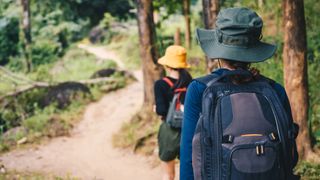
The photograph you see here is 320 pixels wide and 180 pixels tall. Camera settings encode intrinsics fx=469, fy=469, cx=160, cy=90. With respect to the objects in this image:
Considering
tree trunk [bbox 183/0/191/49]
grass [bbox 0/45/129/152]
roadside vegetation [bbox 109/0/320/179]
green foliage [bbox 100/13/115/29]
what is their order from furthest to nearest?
1. green foliage [bbox 100/13/115/29]
2. tree trunk [bbox 183/0/191/49]
3. grass [bbox 0/45/129/152]
4. roadside vegetation [bbox 109/0/320/179]

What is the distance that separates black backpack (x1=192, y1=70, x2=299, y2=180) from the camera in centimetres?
225

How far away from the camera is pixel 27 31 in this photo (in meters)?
19.5

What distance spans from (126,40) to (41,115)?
41.4ft

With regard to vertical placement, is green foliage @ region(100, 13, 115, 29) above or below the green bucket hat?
below

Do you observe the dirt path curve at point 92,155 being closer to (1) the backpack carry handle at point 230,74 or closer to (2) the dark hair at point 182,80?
(2) the dark hair at point 182,80

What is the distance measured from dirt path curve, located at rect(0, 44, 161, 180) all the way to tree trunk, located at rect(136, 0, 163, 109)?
1.69 meters

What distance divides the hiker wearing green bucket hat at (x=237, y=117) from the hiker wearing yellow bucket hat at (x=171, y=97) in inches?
106

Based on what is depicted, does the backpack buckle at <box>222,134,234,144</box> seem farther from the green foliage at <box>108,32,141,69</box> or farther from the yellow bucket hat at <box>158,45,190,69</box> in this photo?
the green foliage at <box>108,32,141,69</box>

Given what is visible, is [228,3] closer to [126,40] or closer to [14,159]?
[14,159]

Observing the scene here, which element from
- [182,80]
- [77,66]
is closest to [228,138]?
[182,80]

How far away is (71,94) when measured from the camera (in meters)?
14.1

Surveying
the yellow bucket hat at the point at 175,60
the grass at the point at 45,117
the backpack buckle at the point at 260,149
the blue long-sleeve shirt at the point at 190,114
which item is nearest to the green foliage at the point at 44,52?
the grass at the point at 45,117

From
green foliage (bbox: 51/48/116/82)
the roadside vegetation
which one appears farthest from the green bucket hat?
green foliage (bbox: 51/48/116/82)

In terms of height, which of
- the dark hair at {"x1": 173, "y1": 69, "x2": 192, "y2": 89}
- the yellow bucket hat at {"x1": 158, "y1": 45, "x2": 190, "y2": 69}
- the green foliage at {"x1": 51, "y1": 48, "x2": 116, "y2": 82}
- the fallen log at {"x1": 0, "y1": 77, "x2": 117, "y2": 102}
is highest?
the yellow bucket hat at {"x1": 158, "y1": 45, "x2": 190, "y2": 69}
